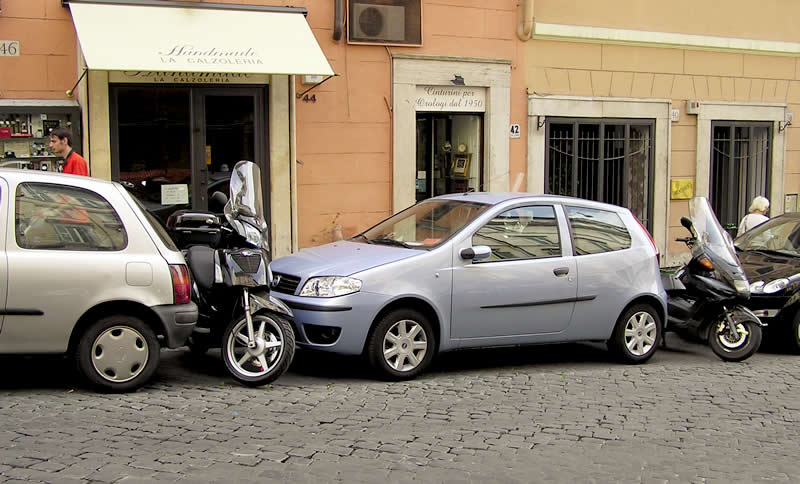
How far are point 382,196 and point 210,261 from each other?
21.0ft

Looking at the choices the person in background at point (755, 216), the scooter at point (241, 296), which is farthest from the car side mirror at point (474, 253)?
the person in background at point (755, 216)

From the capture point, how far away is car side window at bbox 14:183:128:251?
6.80 meters

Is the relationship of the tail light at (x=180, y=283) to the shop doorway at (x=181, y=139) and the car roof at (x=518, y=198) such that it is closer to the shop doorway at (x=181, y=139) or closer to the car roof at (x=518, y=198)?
the car roof at (x=518, y=198)

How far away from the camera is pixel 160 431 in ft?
20.1

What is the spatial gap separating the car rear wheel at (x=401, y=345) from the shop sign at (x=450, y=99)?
676cm

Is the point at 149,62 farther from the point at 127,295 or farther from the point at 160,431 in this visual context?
the point at 160,431

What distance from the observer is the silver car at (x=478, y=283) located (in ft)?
25.4

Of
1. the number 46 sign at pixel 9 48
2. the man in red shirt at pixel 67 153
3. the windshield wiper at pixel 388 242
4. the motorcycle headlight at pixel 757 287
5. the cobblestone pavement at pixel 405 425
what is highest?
the number 46 sign at pixel 9 48

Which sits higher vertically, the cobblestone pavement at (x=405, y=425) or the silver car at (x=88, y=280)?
the silver car at (x=88, y=280)

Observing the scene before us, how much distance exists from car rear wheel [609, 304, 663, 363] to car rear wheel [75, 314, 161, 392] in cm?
431

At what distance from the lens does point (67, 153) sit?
10.1 metres

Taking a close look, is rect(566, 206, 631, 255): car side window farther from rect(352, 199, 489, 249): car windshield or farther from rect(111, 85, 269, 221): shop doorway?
rect(111, 85, 269, 221): shop doorway

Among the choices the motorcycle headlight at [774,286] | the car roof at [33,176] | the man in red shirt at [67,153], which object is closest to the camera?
the car roof at [33,176]

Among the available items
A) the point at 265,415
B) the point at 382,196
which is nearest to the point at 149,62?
the point at 382,196
